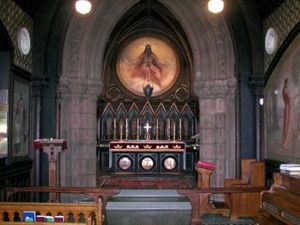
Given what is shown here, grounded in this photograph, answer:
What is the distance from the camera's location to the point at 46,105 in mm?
10805

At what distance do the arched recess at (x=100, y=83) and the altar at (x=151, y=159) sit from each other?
158 inches

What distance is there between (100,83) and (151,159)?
496 cm

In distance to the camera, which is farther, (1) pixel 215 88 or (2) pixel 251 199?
(1) pixel 215 88

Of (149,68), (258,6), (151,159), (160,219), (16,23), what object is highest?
(258,6)

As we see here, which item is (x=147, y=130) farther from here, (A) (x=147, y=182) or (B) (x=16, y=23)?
(B) (x=16, y=23)

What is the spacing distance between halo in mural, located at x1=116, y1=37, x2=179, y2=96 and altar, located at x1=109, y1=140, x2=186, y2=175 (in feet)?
→ 9.07

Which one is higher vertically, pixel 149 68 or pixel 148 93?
pixel 149 68

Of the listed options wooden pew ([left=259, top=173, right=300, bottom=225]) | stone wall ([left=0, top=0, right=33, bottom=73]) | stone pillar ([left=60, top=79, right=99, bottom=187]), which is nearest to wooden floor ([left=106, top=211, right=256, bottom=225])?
stone pillar ([left=60, top=79, right=99, bottom=187])

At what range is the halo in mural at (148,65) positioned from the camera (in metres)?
17.9

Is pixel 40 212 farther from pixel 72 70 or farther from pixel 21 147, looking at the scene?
pixel 72 70

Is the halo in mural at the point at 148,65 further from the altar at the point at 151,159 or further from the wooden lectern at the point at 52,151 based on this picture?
the wooden lectern at the point at 52,151

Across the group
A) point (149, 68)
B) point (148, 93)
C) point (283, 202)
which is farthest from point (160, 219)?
point (149, 68)

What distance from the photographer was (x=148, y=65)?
58.9 ft

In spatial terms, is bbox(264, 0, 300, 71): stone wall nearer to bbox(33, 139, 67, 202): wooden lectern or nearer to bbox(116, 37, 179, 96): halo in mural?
bbox(33, 139, 67, 202): wooden lectern
